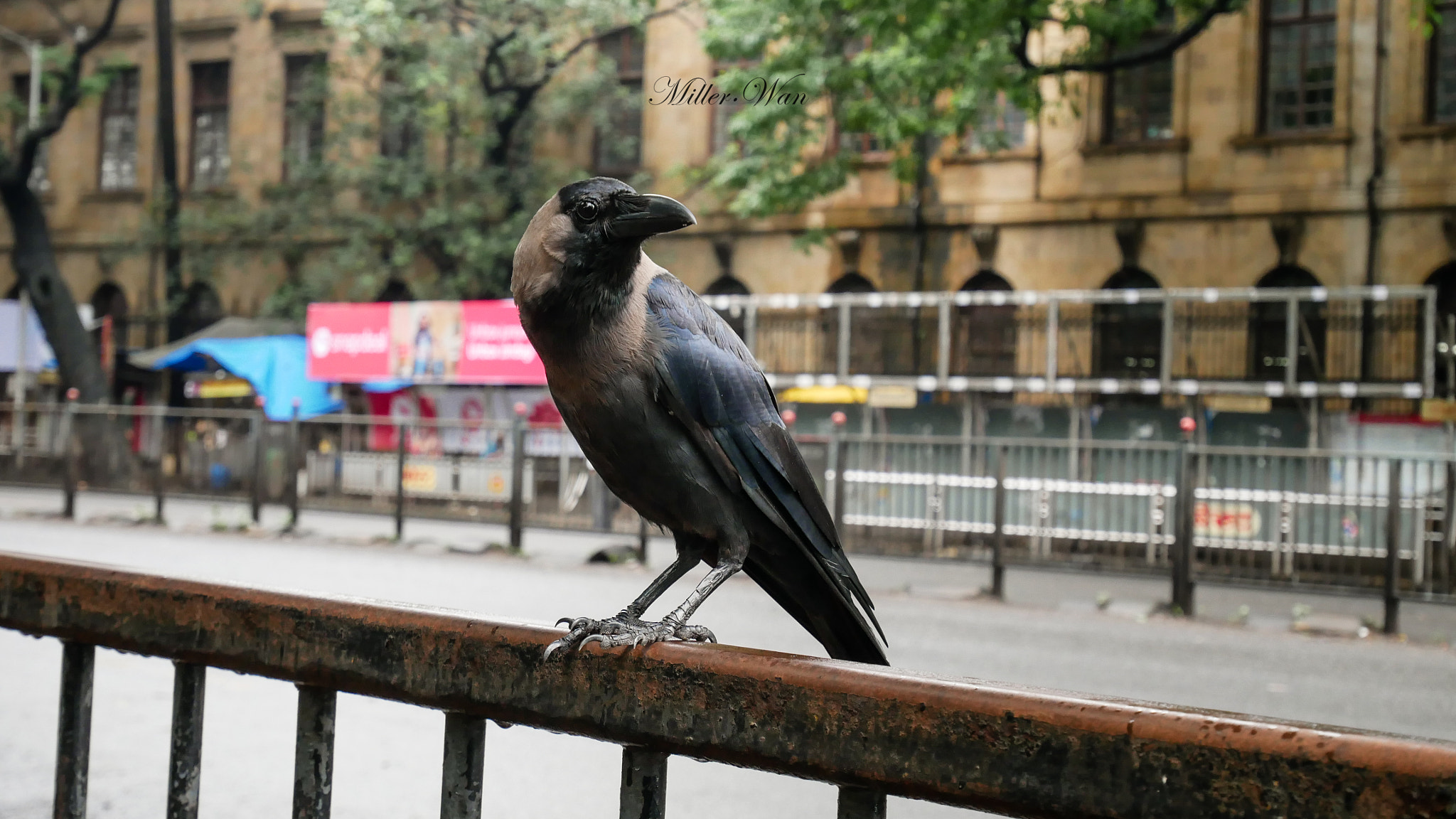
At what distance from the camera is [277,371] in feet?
68.4

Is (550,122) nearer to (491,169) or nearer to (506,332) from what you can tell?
(491,169)

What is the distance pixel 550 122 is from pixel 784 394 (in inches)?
279

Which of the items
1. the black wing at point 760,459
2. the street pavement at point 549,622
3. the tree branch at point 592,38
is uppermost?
the tree branch at point 592,38

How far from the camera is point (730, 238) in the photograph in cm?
2248

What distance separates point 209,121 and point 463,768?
28.7 meters

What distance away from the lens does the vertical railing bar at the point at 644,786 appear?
134 cm

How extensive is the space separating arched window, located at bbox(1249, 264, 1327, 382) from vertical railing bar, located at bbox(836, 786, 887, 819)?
1678cm

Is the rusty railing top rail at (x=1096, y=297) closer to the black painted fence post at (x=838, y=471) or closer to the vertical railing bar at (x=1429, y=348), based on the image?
the vertical railing bar at (x=1429, y=348)

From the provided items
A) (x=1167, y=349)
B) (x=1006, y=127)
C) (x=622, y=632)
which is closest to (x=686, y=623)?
(x=622, y=632)

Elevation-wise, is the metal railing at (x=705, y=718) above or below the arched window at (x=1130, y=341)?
below

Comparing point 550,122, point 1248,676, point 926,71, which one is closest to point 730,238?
point 550,122

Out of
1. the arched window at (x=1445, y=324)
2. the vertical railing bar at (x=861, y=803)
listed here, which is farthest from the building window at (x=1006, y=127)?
the vertical railing bar at (x=861, y=803)

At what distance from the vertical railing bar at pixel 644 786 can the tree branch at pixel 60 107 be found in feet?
78.8

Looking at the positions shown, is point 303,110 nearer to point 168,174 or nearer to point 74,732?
point 168,174
